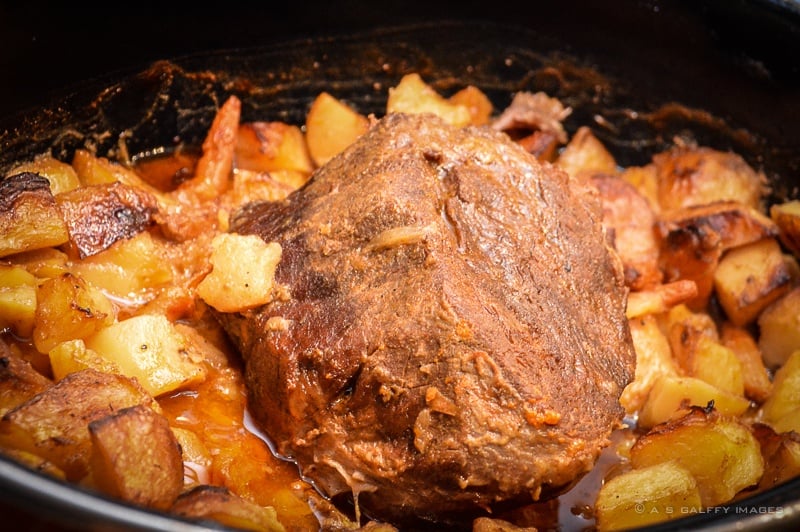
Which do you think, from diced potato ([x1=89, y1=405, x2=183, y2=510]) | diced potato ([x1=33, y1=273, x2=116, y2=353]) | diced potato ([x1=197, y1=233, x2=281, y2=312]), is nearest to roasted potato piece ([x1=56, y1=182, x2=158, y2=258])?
diced potato ([x1=33, y1=273, x2=116, y2=353])

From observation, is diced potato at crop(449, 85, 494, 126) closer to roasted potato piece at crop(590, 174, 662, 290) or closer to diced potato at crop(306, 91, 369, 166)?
diced potato at crop(306, 91, 369, 166)

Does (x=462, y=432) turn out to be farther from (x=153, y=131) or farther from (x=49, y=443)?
(x=153, y=131)

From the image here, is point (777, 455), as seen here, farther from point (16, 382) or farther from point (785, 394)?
point (16, 382)

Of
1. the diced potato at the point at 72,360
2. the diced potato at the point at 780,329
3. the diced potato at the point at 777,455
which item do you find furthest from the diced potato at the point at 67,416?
the diced potato at the point at 780,329

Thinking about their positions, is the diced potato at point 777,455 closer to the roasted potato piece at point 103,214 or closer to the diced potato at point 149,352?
the diced potato at point 149,352

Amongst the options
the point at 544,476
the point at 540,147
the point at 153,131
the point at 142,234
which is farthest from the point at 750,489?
the point at 153,131
